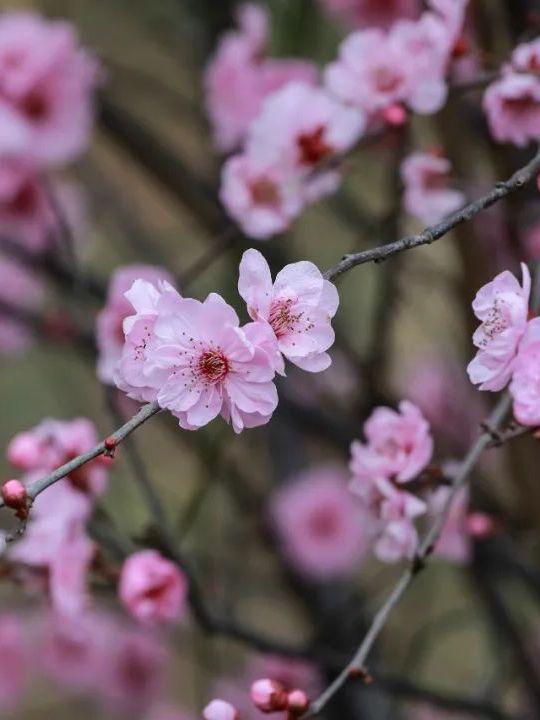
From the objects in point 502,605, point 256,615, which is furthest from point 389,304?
point 256,615

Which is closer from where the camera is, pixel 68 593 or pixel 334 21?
pixel 68 593

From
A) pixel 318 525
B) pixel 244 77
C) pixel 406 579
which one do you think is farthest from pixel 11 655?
pixel 406 579

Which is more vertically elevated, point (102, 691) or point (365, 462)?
point (102, 691)

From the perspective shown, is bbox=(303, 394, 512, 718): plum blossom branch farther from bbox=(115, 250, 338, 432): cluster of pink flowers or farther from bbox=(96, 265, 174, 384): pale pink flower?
bbox=(96, 265, 174, 384): pale pink flower

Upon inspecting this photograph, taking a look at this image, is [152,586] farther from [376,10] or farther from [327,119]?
[376,10]

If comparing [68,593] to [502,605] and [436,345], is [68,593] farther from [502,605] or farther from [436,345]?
[436,345]

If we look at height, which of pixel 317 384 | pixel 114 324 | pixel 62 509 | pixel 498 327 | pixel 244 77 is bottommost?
pixel 498 327

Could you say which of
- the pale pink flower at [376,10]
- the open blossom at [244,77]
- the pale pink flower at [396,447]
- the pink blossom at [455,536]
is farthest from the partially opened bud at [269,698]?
the pale pink flower at [376,10]
